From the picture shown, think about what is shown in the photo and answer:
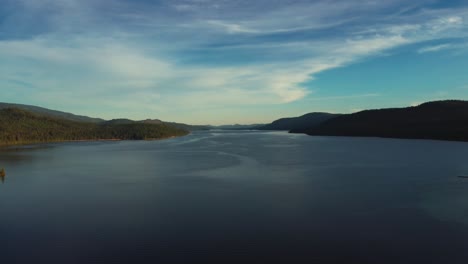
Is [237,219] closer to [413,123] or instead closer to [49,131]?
[413,123]

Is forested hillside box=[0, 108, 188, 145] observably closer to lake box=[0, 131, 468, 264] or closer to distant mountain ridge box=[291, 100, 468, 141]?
distant mountain ridge box=[291, 100, 468, 141]

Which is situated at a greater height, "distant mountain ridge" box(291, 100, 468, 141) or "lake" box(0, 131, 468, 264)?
"distant mountain ridge" box(291, 100, 468, 141)

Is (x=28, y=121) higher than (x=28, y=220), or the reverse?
(x=28, y=121)

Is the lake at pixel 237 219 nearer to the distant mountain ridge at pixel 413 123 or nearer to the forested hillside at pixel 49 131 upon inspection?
the distant mountain ridge at pixel 413 123

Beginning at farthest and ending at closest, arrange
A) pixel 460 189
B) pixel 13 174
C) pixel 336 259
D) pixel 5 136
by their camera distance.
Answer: pixel 5 136, pixel 13 174, pixel 460 189, pixel 336 259

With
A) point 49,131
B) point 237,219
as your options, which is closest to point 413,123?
point 237,219

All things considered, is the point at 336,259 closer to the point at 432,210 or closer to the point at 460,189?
the point at 432,210

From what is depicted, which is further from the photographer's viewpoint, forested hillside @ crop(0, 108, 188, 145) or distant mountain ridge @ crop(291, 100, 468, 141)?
forested hillside @ crop(0, 108, 188, 145)

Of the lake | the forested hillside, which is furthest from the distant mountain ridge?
the forested hillside

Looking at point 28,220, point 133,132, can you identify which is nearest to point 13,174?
point 28,220
